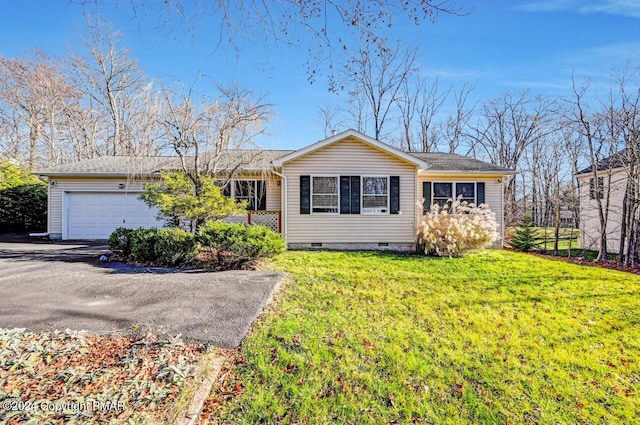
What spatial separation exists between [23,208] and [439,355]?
19943 mm

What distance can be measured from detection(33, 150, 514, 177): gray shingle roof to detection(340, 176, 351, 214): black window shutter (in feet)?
9.14

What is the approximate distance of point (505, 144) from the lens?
27.0 metres

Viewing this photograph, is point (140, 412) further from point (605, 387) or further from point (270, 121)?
point (270, 121)

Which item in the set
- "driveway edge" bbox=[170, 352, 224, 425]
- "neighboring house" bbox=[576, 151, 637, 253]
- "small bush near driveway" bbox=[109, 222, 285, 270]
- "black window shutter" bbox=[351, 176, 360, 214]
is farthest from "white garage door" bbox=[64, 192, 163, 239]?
"neighboring house" bbox=[576, 151, 637, 253]

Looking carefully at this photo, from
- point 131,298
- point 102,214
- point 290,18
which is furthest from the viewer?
point 102,214

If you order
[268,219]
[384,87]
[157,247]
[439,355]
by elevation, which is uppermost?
[384,87]

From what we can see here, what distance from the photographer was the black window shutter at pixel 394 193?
11.3m

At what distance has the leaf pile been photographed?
2.67 m

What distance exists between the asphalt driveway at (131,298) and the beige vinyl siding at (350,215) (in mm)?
4031

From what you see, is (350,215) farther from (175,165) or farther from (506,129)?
(506,129)

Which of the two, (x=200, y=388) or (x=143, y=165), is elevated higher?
(x=143, y=165)

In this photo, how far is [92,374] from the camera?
3.13 meters

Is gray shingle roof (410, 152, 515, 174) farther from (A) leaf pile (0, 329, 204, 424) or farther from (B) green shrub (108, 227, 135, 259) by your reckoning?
(A) leaf pile (0, 329, 204, 424)

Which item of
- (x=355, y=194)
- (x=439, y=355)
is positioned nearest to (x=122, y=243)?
(x=355, y=194)
